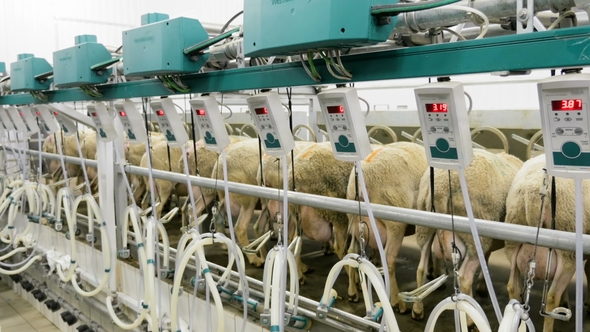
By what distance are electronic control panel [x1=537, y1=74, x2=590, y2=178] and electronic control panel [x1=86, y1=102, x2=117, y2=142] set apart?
7.80ft

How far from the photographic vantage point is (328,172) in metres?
3.18

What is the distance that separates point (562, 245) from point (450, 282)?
1.88 metres

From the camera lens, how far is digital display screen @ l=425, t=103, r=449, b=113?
129 centimetres

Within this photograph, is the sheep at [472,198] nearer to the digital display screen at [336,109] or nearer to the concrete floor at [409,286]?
the concrete floor at [409,286]

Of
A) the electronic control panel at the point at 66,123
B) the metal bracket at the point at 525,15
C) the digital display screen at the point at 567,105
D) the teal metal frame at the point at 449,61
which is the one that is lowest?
the electronic control panel at the point at 66,123

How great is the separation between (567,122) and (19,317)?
535 centimetres

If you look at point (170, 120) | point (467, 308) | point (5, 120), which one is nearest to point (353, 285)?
point (170, 120)

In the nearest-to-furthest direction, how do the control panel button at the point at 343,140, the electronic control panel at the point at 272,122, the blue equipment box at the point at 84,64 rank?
1. the control panel button at the point at 343,140
2. the electronic control panel at the point at 272,122
3. the blue equipment box at the point at 84,64

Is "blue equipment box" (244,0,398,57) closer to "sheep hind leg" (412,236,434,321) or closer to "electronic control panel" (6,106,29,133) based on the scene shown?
"sheep hind leg" (412,236,434,321)

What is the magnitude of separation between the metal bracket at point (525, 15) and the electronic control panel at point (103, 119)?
7.56 feet

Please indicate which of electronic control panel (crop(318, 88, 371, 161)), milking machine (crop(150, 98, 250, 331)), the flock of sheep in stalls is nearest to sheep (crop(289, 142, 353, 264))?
the flock of sheep in stalls

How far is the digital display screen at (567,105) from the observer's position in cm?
108

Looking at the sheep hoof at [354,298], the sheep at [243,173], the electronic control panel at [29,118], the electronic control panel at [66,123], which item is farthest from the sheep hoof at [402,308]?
the electronic control panel at [29,118]

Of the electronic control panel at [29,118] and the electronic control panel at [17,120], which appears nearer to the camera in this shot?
→ the electronic control panel at [29,118]
